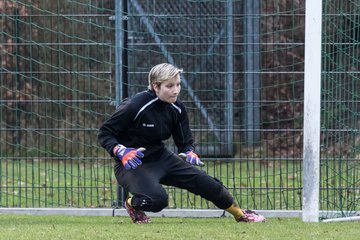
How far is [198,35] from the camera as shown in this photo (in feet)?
34.1

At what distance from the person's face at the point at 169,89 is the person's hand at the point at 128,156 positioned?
0.53m

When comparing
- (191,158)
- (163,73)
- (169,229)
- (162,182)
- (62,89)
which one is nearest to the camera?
(169,229)

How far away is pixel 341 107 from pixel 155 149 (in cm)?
205

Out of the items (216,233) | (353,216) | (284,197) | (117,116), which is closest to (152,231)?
(216,233)

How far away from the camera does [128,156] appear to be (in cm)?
783

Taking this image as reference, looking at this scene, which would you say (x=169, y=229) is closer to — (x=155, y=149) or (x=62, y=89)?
(x=155, y=149)

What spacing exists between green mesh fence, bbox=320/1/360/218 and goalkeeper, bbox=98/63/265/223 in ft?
3.58

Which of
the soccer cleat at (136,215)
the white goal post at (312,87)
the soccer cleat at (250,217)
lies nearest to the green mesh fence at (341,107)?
the soccer cleat at (250,217)

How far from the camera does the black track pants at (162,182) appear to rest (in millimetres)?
8031

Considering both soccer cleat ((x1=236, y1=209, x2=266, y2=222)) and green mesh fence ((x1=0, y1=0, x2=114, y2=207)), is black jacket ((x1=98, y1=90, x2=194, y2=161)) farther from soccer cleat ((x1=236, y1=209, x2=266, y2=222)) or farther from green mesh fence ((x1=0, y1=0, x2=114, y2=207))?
green mesh fence ((x1=0, y1=0, x2=114, y2=207))

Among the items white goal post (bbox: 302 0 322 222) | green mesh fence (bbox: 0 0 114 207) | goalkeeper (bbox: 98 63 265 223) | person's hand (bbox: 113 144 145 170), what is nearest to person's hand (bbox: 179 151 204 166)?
goalkeeper (bbox: 98 63 265 223)

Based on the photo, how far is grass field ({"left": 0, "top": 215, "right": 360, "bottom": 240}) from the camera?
7.28 m

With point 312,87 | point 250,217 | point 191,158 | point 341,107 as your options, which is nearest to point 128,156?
point 191,158

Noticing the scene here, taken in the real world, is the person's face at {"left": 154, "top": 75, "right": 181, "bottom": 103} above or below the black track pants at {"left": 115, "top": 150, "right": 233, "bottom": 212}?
above
